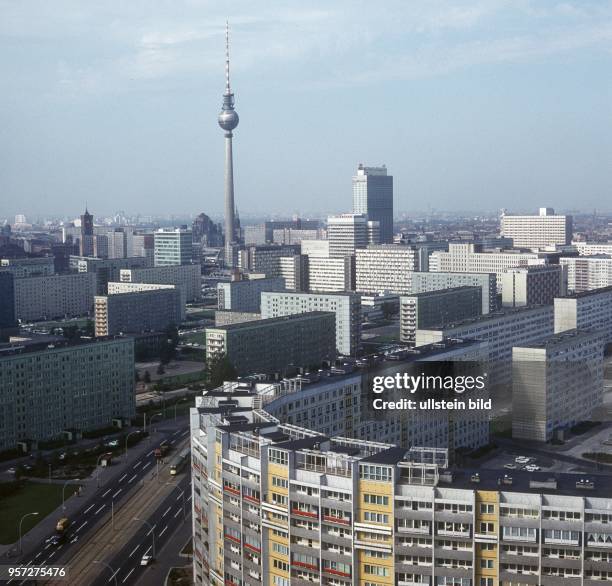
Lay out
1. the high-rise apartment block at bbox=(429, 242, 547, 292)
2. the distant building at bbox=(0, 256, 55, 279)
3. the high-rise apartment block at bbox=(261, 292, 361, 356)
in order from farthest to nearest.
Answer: the high-rise apartment block at bbox=(429, 242, 547, 292) < the distant building at bbox=(0, 256, 55, 279) < the high-rise apartment block at bbox=(261, 292, 361, 356)

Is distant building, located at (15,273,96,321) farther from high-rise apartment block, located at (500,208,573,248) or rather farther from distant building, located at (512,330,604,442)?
high-rise apartment block, located at (500,208,573,248)

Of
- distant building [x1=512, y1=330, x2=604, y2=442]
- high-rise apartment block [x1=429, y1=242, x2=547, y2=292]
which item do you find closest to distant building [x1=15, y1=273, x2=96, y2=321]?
high-rise apartment block [x1=429, y1=242, x2=547, y2=292]

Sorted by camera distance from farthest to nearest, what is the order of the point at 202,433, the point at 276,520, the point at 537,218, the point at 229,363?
the point at 537,218, the point at 229,363, the point at 202,433, the point at 276,520

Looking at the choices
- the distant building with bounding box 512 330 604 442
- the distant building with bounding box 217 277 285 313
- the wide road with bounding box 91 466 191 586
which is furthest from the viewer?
the distant building with bounding box 217 277 285 313

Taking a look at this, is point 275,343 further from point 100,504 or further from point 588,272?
point 588,272

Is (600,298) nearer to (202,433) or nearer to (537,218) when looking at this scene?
(202,433)

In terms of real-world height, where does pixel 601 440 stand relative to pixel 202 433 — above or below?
below

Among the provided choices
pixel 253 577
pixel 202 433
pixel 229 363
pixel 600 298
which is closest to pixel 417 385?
pixel 202 433
